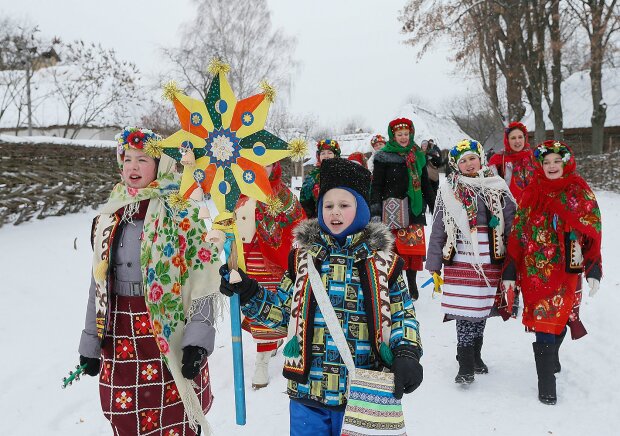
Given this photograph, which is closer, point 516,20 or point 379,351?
point 379,351

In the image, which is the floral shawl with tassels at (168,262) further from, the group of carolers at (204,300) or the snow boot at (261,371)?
the snow boot at (261,371)

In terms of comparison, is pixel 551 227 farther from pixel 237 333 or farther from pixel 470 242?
pixel 237 333

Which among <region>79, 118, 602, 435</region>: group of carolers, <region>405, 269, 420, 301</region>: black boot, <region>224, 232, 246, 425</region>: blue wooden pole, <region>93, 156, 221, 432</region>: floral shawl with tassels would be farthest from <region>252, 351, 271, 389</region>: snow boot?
<region>405, 269, 420, 301</region>: black boot

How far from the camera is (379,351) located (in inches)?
80.0

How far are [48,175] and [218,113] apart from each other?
7.84m

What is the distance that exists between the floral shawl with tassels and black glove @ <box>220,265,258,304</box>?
1.14 ft

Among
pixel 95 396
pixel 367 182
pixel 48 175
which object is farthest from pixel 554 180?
pixel 48 175

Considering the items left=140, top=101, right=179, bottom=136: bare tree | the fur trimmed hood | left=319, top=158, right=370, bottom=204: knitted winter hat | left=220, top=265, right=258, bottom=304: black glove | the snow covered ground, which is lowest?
the snow covered ground

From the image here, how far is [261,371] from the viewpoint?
3877mm

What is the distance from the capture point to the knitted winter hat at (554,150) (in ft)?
11.2

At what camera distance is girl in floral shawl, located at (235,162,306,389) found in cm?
390

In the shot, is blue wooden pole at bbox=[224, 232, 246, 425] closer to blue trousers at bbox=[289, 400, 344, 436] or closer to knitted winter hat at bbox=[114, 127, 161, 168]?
blue trousers at bbox=[289, 400, 344, 436]

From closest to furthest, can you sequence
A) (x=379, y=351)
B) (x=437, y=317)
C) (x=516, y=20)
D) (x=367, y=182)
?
(x=379, y=351) → (x=367, y=182) → (x=437, y=317) → (x=516, y=20)

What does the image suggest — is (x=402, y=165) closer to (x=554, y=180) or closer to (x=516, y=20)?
(x=554, y=180)
